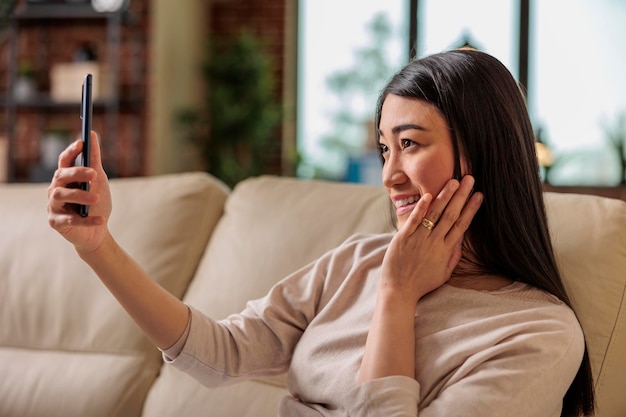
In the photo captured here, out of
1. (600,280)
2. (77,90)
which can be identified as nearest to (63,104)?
(77,90)

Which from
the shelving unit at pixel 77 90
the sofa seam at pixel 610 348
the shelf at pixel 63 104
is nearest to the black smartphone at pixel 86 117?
the sofa seam at pixel 610 348

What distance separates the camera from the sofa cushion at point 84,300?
5.78 feet

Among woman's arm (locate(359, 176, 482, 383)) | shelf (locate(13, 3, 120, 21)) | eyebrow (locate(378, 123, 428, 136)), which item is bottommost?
woman's arm (locate(359, 176, 482, 383))

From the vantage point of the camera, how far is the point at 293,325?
4.59 ft

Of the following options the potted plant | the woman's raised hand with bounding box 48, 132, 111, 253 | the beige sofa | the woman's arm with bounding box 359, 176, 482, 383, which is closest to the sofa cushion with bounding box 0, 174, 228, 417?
the beige sofa

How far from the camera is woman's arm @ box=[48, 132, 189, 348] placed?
1091mm

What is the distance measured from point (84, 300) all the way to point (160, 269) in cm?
18

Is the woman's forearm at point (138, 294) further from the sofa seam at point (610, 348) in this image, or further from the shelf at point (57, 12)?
the shelf at point (57, 12)

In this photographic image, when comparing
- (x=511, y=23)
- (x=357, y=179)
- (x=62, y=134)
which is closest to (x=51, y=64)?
(x=62, y=134)

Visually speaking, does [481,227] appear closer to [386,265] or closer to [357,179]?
[386,265]

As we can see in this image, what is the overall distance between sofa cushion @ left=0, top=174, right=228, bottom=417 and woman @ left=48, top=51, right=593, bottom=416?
50 centimetres

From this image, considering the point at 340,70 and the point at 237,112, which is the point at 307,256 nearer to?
the point at 237,112

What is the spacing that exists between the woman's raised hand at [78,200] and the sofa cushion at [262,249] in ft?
1.75

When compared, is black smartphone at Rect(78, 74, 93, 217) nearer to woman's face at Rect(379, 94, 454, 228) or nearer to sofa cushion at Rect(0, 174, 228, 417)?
woman's face at Rect(379, 94, 454, 228)
